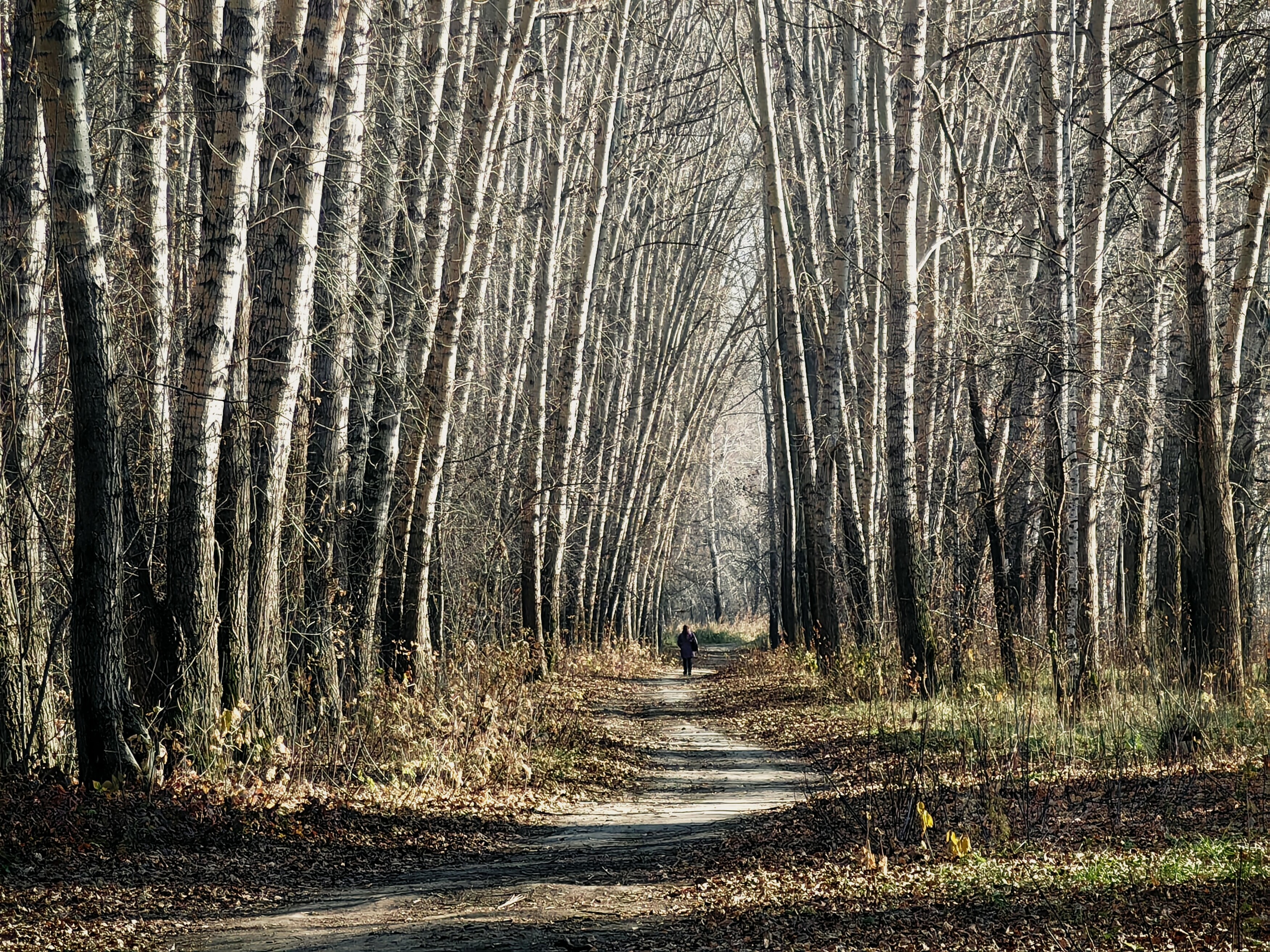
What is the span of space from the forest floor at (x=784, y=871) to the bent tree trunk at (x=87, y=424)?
3.94 ft

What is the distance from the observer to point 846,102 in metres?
17.3

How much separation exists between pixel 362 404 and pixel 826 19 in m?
14.5

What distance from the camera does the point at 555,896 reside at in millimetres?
6066

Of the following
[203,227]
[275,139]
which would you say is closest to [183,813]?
[203,227]

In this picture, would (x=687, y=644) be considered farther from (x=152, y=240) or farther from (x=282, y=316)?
(x=152, y=240)

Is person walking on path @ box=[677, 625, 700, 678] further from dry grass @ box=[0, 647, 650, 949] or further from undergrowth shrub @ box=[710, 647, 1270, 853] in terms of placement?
dry grass @ box=[0, 647, 650, 949]

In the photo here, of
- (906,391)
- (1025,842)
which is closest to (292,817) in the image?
(1025,842)

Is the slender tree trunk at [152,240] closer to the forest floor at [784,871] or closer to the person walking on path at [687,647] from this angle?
the forest floor at [784,871]

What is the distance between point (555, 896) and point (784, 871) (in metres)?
1.31

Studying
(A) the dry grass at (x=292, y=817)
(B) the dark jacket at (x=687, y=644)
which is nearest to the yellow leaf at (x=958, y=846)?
(A) the dry grass at (x=292, y=817)

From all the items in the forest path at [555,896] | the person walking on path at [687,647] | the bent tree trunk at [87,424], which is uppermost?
the bent tree trunk at [87,424]

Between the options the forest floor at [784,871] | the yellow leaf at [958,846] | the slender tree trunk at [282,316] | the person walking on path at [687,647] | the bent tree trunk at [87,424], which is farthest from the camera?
the person walking on path at [687,647]

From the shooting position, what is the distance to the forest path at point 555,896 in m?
5.25

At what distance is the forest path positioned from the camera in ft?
17.2
